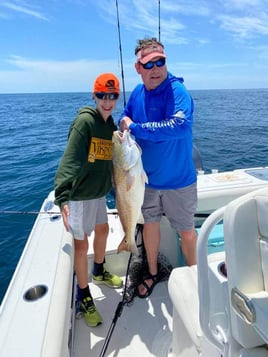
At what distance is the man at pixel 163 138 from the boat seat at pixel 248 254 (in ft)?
3.88

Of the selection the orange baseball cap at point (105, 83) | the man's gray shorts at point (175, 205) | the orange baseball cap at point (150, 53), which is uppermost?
the orange baseball cap at point (150, 53)

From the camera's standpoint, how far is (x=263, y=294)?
44.6 inches

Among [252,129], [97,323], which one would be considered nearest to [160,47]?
[97,323]

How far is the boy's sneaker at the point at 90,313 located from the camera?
2.50 m

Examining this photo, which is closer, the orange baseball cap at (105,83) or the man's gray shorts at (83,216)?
the orange baseball cap at (105,83)

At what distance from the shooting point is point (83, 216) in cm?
242

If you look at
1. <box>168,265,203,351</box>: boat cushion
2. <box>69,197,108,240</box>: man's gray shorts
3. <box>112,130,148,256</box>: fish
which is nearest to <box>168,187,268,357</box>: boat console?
<box>168,265,203,351</box>: boat cushion

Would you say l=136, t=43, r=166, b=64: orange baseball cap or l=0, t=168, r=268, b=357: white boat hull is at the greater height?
l=136, t=43, r=166, b=64: orange baseball cap

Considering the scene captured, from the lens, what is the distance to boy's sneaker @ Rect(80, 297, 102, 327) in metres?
2.50

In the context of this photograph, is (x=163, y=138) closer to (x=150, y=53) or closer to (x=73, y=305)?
(x=150, y=53)

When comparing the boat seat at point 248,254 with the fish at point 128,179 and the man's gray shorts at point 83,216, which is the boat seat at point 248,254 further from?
the man's gray shorts at point 83,216

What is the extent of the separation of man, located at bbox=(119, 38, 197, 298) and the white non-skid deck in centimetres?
54

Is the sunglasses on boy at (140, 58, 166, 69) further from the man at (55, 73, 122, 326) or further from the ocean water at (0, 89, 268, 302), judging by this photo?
the ocean water at (0, 89, 268, 302)

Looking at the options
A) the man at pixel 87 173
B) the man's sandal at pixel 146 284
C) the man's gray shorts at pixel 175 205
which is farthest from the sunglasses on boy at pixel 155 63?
the man's sandal at pixel 146 284
